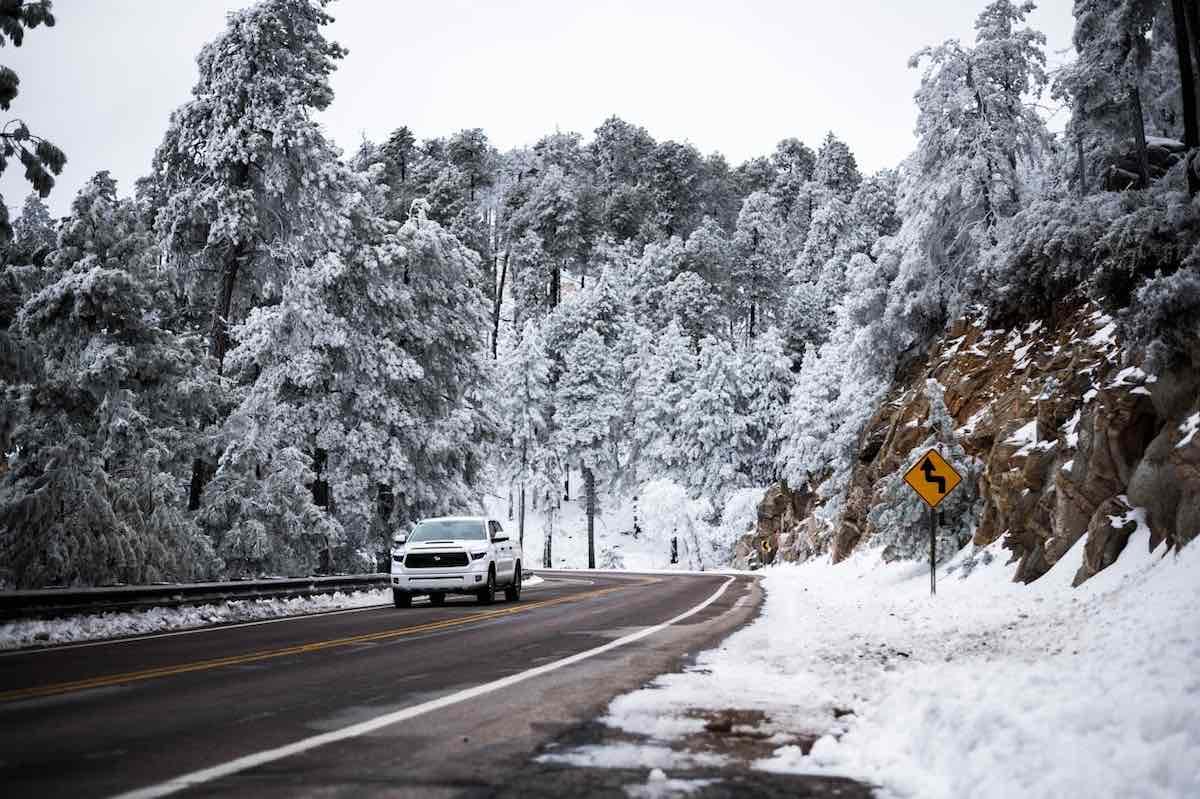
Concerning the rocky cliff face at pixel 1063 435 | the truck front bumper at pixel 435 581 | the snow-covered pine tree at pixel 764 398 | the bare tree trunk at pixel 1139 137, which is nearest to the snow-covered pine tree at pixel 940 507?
the rocky cliff face at pixel 1063 435

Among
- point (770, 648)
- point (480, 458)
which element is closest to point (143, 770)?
point (770, 648)

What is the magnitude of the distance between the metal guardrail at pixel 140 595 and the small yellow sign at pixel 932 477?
43.3 feet

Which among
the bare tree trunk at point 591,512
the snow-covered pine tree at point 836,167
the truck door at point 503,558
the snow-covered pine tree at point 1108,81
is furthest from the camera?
the snow-covered pine tree at point 836,167

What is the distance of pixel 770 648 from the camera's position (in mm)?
12117

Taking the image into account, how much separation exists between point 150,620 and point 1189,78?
21.8 metres

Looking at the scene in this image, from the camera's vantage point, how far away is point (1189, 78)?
62.4 ft

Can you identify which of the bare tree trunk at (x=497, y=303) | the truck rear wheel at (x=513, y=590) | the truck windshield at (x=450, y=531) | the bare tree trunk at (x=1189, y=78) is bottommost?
the truck rear wheel at (x=513, y=590)

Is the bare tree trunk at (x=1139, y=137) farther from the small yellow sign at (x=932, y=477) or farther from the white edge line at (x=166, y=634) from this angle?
the white edge line at (x=166, y=634)

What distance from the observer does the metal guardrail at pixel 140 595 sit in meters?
13.8

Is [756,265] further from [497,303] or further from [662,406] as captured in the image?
[497,303]

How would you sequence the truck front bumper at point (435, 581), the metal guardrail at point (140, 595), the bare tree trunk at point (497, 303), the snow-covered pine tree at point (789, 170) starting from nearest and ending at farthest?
the metal guardrail at point (140, 595), the truck front bumper at point (435, 581), the bare tree trunk at point (497, 303), the snow-covered pine tree at point (789, 170)

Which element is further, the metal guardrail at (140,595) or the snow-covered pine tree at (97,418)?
the snow-covered pine tree at (97,418)

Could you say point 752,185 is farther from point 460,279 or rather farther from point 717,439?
point 460,279

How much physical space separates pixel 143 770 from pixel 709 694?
4.59m
